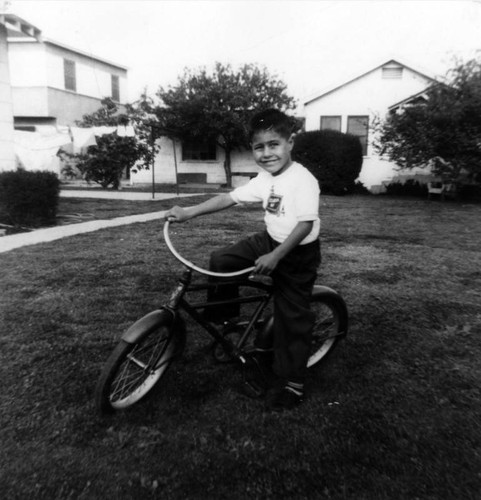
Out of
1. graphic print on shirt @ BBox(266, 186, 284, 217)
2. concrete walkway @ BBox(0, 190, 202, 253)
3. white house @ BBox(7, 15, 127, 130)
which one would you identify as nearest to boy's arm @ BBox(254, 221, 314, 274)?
graphic print on shirt @ BBox(266, 186, 284, 217)

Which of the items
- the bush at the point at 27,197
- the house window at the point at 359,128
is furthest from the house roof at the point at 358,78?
the bush at the point at 27,197

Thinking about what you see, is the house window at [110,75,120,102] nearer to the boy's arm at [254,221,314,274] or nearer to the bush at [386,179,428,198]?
the bush at [386,179,428,198]

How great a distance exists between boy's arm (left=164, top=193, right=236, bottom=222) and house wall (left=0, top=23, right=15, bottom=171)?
30.2ft

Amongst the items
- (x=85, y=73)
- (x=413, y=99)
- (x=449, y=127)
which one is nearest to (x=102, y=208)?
(x=449, y=127)

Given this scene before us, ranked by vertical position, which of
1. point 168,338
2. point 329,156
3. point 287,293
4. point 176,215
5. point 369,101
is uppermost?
point 369,101

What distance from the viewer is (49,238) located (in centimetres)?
756

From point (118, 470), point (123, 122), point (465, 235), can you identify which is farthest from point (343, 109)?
point (118, 470)

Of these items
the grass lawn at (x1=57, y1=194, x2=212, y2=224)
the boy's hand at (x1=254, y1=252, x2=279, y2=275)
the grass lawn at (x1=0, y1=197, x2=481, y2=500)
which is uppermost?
the boy's hand at (x1=254, y1=252, x2=279, y2=275)

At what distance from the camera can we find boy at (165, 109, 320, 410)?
2496 mm

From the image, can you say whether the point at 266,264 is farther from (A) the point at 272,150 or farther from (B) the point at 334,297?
(B) the point at 334,297

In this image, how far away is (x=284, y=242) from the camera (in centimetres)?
241

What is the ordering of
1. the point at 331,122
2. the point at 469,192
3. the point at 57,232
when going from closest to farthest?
A: 1. the point at 57,232
2. the point at 469,192
3. the point at 331,122

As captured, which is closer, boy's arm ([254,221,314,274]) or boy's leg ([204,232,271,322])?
boy's arm ([254,221,314,274])

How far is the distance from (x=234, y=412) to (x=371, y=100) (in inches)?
847
